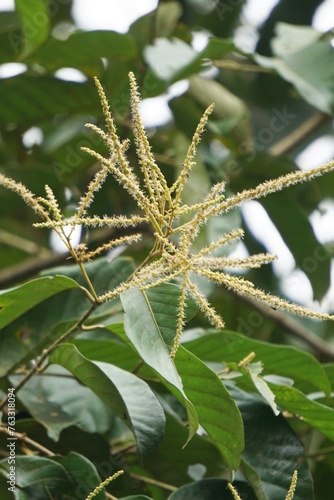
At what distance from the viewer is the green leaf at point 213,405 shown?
3.21ft

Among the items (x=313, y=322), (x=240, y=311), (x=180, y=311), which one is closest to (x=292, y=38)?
(x=240, y=311)

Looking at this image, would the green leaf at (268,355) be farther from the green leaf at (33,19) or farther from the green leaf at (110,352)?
the green leaf at (33,19)

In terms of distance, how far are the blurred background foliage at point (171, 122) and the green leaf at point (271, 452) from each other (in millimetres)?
348

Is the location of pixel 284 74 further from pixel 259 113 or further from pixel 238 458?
pixel 238 458

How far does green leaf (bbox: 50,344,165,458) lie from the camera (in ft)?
3.25

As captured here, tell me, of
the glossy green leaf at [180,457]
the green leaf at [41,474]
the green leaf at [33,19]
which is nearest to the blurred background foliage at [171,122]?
the green leaf at [33,19]

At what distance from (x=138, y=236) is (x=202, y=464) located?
51 cm

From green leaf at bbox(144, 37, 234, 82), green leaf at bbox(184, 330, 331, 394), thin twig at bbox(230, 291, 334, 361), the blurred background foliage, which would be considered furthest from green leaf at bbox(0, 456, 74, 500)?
thin twig at bbox(230, 291, 334, 361)

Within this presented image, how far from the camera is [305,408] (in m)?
1.11

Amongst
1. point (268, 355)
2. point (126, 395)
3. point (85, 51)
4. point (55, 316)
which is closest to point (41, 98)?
point (85, 51)

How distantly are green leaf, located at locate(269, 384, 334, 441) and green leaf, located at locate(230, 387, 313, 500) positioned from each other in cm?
3

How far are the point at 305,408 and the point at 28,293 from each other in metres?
0.40

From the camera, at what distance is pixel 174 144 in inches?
73.7

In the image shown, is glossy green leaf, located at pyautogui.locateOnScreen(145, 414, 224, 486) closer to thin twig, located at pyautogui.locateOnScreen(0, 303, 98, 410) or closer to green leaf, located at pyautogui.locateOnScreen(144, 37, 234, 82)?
thin twig, located at pyautogui.locateOnScreen(0, 303, 98, 410)
